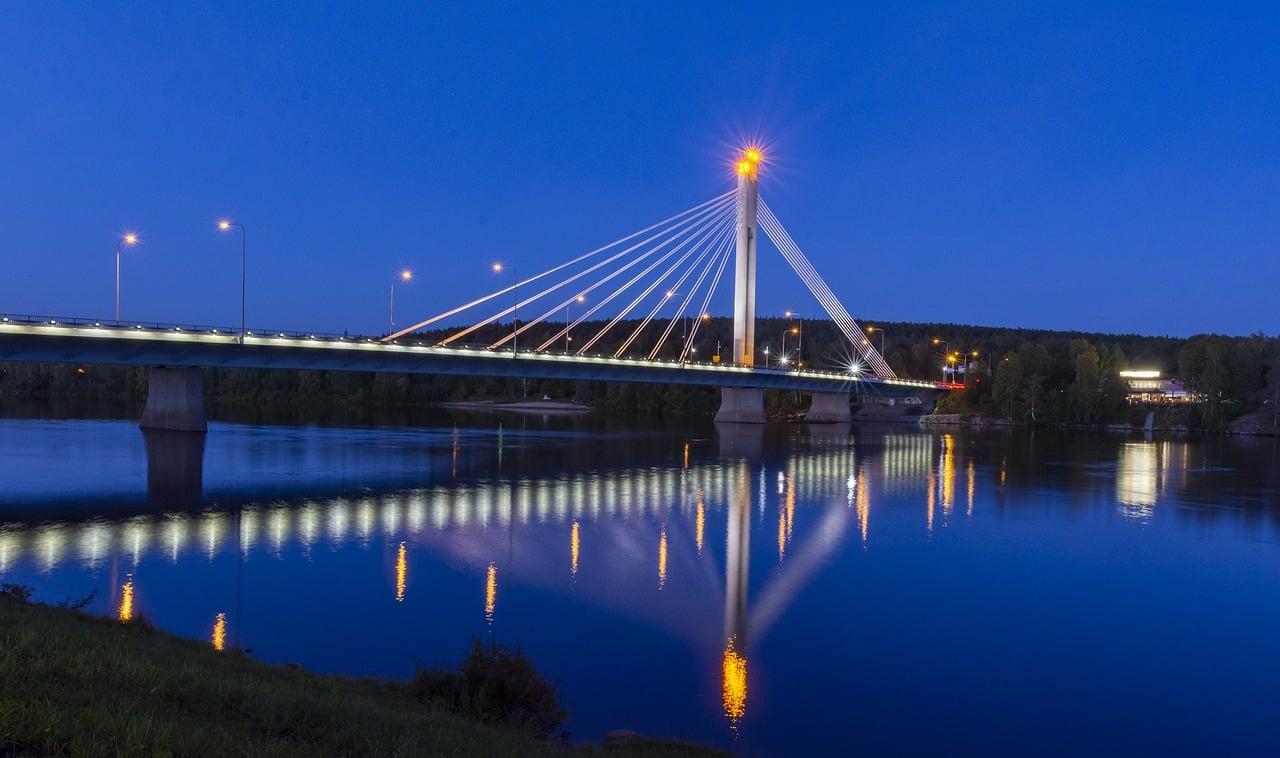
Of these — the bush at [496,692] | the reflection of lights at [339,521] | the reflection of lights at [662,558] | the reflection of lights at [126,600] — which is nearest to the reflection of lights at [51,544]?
the reflection of lights at [126,600]

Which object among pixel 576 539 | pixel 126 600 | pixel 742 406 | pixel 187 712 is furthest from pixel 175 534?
pixel 742 406

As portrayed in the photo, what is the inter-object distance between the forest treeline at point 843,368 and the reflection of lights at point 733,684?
5850cm

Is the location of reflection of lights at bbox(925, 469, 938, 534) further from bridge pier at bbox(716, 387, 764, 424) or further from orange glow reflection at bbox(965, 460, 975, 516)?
bridge pier at bbox(716, 387, 764, 424)

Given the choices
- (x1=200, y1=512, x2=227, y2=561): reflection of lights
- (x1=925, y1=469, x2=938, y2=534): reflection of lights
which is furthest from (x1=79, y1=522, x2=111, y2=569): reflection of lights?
(x1=925, y1=469, x2=938, y2=534): reflection of lights

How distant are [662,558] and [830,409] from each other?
290 feet

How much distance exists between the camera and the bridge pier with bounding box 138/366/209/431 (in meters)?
59.7

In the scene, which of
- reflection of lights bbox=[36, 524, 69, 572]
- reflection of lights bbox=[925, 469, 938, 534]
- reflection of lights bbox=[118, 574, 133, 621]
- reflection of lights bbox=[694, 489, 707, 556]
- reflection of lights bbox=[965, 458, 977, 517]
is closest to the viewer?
reflection of lights bbox=[118, 574, 133, 621]

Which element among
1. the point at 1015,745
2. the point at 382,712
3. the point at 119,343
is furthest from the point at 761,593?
the point at 119,343

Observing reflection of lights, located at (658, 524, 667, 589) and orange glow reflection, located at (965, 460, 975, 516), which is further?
orange glow reflection, located at (965, 460, 975, 516)

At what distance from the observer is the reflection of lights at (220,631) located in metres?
14.1

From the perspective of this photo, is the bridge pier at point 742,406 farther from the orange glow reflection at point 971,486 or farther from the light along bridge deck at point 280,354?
the orange glow reflection at point 971,486

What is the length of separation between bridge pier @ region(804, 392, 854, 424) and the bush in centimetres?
9890

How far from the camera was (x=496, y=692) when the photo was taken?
10.5 m

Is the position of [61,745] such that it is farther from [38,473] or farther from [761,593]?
[38,473]
